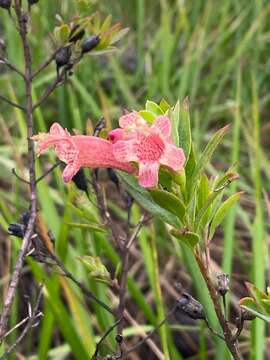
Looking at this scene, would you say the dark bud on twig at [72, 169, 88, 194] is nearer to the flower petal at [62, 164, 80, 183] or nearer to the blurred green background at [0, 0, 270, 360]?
the blurred green background at [0, 0, 270, 360]

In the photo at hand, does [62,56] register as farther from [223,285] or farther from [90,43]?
[223,285]

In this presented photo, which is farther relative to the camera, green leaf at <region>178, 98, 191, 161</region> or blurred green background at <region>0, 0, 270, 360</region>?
blurred green background at <region>0, 0, 270, 360</region>

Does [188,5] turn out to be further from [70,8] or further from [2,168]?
[2,168]

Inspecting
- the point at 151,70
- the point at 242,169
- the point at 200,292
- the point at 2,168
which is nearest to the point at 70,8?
the point at 151,70

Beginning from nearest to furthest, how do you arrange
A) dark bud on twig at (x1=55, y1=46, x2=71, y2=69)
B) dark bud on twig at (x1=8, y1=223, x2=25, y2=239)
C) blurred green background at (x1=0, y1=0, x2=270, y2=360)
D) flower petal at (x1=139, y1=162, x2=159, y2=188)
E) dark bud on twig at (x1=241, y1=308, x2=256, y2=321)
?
flower petal at (x1=139, y1=162, x2=159, y2=188) < dark bud on twig at (x1=241, y1=308, x2=256, y2=321) < dark bud on twig at (x1=8, y1=223, x2=25, y2=239) < dark bud on twig at (x1=55, y1=46, x2=71, y2=69) < blurred green background at (x1=0, y1=0, x2=270, y2=360)

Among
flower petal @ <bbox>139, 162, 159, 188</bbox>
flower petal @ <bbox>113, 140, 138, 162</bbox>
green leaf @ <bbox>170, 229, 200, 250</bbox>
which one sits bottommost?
green leaf @ <bbox>170, 229, 200, 250</bbox>

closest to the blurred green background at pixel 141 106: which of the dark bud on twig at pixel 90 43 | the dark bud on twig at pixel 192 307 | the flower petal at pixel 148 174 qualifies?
the dark bud on twig at pixel 90 43

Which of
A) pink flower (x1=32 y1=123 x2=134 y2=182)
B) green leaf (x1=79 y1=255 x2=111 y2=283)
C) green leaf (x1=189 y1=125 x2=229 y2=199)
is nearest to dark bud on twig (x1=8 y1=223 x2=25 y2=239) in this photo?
green leaf (x1=79 y1=255 x2=111 y2=283)

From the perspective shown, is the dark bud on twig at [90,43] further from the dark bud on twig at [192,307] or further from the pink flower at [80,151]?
the dark bud on twig at [192,307]
